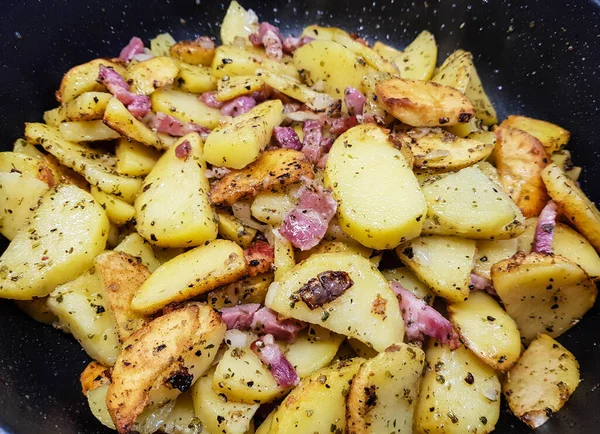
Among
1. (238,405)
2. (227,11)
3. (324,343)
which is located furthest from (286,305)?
(227,11)

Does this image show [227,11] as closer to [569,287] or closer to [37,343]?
[37,343]

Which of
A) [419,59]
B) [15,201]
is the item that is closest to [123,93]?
[15,201]

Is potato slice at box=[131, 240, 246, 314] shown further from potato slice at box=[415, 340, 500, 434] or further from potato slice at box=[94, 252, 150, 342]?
potato slice at box=[415, 340, 500, 434]

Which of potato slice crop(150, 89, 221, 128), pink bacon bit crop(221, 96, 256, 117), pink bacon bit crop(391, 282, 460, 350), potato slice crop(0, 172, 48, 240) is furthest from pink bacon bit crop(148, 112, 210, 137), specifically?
pink bacon bit crop(391, 282, 460, 350)

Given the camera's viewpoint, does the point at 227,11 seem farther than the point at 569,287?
Yes

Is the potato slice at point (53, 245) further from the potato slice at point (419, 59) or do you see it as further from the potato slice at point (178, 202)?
the potato slice at point (419, 59)

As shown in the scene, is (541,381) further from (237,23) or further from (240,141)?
(237,23)
